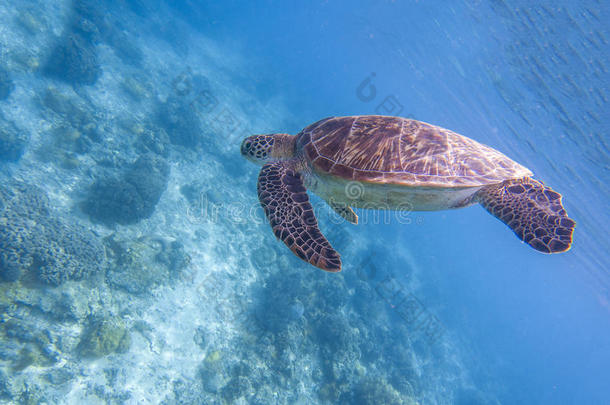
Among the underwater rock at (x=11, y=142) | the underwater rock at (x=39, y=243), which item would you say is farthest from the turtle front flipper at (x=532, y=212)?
the underwater rock at (x=11, y=142)

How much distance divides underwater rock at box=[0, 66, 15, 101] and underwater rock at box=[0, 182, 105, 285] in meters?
5.35

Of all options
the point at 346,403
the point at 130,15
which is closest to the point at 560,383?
the point at 346,403

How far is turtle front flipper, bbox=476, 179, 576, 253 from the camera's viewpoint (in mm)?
2772

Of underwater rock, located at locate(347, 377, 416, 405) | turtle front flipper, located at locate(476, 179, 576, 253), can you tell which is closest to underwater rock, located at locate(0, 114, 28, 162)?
turtle front flipper, located at locate(476, 179, 576, 253)

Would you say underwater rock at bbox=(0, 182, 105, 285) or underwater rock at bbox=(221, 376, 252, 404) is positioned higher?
underwater rock at bbox=(0, 182, 105, 285)

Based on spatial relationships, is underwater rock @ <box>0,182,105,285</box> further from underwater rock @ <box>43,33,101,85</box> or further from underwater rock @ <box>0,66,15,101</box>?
underwater rock @ <box>43,33,101,85</box>

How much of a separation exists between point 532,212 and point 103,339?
8.50 m

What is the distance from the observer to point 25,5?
13.3 metres

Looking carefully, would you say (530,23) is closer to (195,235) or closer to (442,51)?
(442,51)

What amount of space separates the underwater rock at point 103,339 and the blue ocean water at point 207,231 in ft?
0.09

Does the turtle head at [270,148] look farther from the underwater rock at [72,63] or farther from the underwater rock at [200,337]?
the underwater rock at [72,63]

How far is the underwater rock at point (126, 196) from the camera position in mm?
7812

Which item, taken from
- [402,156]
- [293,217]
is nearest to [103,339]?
[293,217]

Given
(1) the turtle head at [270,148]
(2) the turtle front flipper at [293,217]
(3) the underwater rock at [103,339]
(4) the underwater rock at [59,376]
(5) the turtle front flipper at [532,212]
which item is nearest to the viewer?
(2) the turtle front flipper at [293,217]
